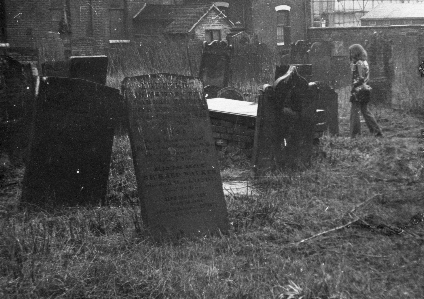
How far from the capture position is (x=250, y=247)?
588 cm

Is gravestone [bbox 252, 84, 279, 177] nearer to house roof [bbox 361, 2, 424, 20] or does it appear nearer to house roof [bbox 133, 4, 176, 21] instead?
house roof [bbox 133, 4, 176, 21]

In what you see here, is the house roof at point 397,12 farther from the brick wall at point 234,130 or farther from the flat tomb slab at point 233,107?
the brick wall at point 234,130

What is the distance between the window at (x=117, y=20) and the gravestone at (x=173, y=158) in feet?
96.4

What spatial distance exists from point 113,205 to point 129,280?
111 inches

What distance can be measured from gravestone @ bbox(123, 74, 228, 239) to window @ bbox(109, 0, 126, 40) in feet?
96.4

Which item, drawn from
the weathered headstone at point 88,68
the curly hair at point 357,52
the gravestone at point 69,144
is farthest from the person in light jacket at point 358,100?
the gravestone at point 69,144

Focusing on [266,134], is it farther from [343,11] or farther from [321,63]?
[343,11]

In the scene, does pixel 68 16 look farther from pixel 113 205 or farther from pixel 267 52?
pixel 113 205

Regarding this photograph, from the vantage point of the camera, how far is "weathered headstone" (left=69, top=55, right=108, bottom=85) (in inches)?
426

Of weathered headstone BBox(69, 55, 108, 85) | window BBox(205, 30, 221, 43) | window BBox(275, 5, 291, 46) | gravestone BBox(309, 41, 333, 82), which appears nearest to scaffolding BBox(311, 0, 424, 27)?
window BBox(275, 5, 291, 46)

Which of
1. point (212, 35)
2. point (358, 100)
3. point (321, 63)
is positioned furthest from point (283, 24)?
point (358, 100)

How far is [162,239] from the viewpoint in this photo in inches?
242

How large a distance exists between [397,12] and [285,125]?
42.9 metres

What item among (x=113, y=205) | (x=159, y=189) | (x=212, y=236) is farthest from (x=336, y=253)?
(x=113, y=205)
